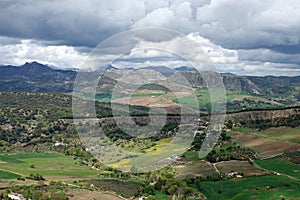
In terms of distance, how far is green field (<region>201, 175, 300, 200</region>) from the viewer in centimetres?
8469

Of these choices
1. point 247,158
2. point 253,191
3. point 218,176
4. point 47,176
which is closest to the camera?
point 253,191

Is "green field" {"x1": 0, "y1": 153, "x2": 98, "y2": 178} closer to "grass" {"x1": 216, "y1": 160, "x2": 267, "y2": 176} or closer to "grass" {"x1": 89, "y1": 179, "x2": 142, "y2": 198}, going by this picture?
"grass" {"x1": 89, "y1": 179, "x2": 142, "y2": 198}

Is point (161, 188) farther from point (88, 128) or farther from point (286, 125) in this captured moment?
point (286, 125)

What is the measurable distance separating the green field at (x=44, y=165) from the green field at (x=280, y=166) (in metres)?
49.1

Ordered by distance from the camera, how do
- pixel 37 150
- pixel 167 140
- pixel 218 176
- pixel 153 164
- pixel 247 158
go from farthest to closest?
pixel 37 150, pixel 167 140, pixel 247 158, pixel 218 176, pixel 153 164

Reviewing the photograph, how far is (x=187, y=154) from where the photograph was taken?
13838cm

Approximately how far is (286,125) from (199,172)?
215 feet

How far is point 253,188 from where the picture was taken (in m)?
90.9

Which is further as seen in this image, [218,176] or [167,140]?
[167,140]

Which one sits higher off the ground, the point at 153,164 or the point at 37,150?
the point at 153,164

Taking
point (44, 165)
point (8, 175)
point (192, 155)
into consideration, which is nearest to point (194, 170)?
point (192, 155)

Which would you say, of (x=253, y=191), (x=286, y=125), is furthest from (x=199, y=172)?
(x=286, y=125)

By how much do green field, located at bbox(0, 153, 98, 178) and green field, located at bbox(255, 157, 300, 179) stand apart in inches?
1932

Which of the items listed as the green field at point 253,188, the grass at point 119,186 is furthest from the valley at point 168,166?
the grass at point 119,186
